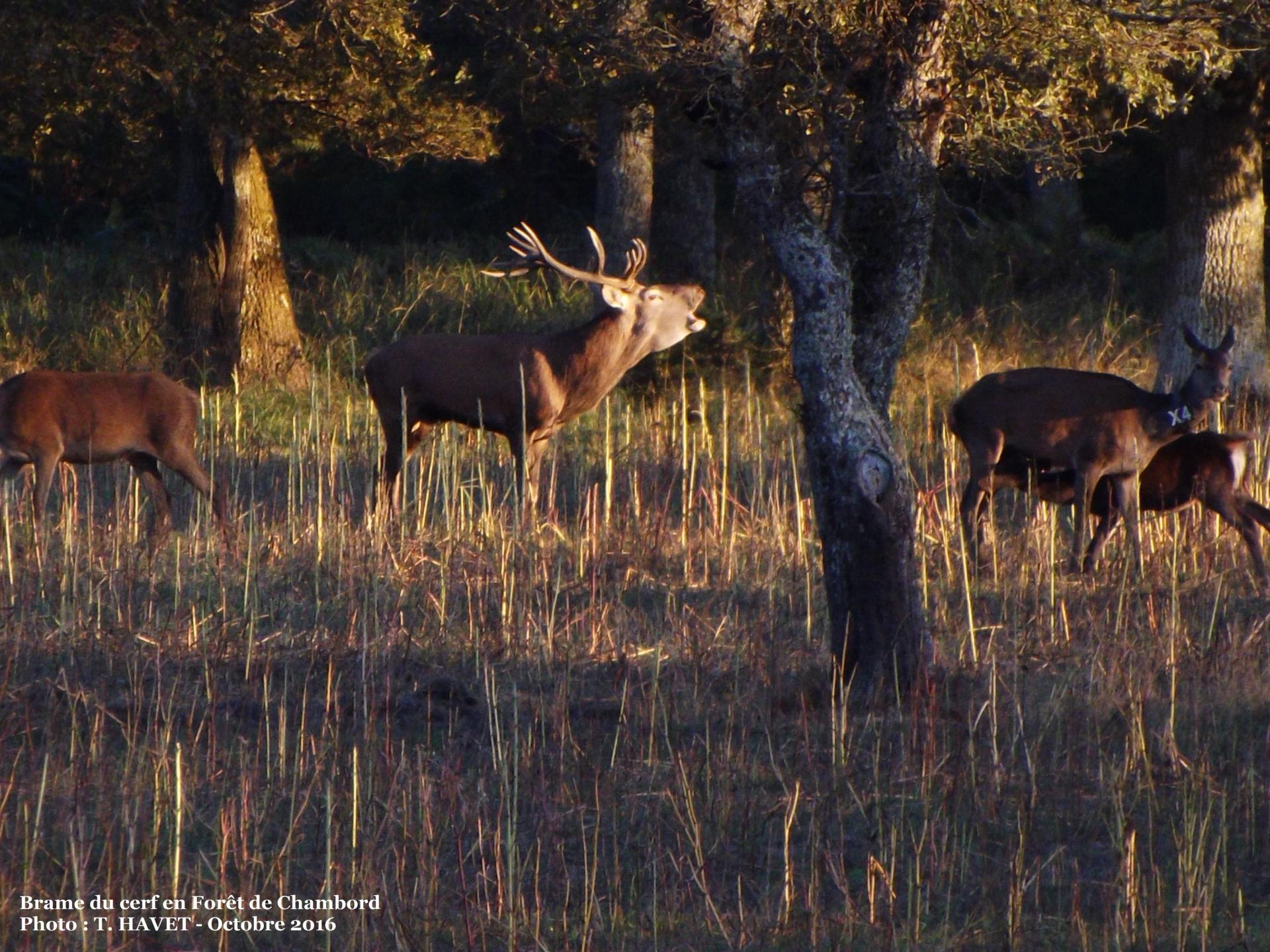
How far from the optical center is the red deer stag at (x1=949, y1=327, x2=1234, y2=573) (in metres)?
8.83

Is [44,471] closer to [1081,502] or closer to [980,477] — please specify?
[980,477]

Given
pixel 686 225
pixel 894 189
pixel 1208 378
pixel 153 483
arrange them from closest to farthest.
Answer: pixel 894 189 → pixel 1208 378 → pixel 153 483 → pixel 686 225

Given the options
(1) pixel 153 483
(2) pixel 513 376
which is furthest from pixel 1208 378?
(1) pixel 153 483

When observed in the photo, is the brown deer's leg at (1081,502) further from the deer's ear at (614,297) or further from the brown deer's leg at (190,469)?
the brown deer's leg at (190,469)

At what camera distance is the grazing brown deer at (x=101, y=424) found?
376 inches

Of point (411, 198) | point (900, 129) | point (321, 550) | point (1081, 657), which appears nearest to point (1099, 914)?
point (1081, 657)

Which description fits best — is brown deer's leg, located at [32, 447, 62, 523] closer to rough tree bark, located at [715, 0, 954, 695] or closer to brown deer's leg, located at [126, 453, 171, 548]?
brown deer's leg, located at [126, 453, 171, 548]

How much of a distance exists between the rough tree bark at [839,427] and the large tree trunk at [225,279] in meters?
10.9

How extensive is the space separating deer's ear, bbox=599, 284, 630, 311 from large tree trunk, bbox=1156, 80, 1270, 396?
193 inches

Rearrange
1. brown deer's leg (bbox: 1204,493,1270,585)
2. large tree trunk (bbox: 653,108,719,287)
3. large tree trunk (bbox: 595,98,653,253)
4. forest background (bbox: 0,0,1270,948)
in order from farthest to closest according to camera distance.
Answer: large tree trunk (bbox: 653,108,719,287), large tree trunk (bbox: 595,98,653,253), brown deer's leg (bbox: 1204,493,1270,585), forest background (bbox: 0,0,1270,948)

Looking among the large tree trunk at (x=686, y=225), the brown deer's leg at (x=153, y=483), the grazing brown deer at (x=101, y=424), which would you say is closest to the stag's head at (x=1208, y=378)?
the grazing brown deer at (x=101, y=424)

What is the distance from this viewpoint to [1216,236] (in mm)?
13469

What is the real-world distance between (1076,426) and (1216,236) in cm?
543

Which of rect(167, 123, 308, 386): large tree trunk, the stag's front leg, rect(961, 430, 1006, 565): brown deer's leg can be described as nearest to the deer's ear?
the stag's front leg
